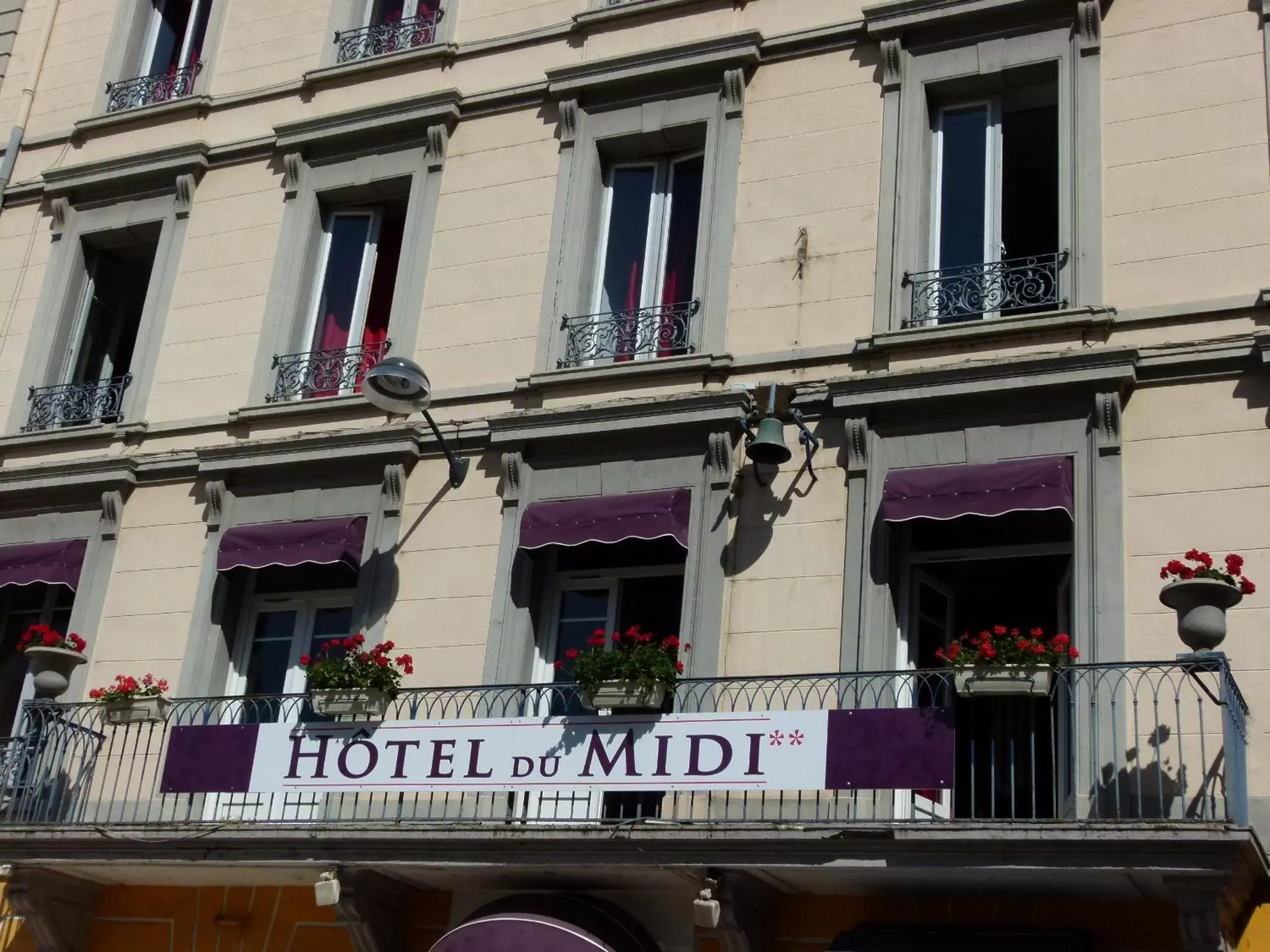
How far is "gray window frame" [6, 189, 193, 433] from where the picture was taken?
1600 cm

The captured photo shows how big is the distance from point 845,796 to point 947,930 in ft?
3.78

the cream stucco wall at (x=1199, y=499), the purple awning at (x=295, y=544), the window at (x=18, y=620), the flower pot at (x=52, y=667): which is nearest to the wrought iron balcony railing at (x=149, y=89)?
the window at (x=18, y=620)

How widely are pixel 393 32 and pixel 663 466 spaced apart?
6305 mm

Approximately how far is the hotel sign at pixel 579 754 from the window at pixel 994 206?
3.74m

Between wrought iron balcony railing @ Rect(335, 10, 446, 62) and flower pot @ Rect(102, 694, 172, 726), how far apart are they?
274 inches

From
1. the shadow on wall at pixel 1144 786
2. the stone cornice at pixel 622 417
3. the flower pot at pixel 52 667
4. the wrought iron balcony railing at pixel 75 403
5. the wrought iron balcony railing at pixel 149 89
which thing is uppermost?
the wrought iron balcony railing at pixel 149 89

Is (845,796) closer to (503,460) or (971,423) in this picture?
(971,423)

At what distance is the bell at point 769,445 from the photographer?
12258 mm

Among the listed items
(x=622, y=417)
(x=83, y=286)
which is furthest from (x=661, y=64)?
(x=83, y=286)

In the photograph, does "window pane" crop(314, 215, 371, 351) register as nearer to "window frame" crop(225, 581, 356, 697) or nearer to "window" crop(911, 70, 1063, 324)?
"window frame" crop(225, 581, 356, 697)

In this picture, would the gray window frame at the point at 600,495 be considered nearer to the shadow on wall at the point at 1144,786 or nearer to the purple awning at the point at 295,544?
the purple awning at the point at 295,544

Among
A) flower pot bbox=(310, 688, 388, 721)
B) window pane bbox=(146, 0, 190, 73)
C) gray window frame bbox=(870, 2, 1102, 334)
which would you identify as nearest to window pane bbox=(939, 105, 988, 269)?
gray window frame bbox=(870, 2, 1102, 334)

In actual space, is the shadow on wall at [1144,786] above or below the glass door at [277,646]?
below

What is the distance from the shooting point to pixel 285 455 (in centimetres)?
1459
